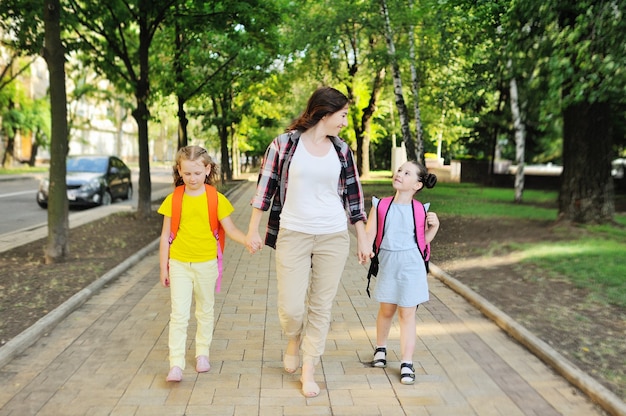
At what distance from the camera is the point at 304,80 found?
3303cm

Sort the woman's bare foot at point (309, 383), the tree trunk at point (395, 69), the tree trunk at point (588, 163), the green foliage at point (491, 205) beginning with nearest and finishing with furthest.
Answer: the woman's bare foot at point (309, 383) → the tree trunk at point (588, 163) → the green foliage at point (491, 205) → the tree trunk at point (395, 69)

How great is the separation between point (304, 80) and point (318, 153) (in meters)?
30.0

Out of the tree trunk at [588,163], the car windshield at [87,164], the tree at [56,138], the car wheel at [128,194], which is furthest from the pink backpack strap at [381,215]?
the car wheel at [128,194]

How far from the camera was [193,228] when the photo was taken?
407 cm

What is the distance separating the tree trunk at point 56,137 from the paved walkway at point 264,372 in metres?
2.49

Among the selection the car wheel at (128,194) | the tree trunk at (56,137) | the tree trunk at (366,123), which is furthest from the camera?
the tree trunk at (366,123)

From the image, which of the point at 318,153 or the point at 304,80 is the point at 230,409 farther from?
the point at 304,80

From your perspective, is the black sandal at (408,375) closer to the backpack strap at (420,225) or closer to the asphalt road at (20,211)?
the backpack strap at (420,225)

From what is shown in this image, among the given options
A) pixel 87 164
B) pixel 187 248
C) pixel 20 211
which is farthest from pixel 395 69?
pixel 187 248

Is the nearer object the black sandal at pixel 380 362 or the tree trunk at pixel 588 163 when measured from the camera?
the black sandal at pixel 380 362

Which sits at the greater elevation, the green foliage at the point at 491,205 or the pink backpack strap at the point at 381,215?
the pink backpack strap at the point at 381,215

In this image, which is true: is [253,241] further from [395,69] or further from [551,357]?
[395,69]

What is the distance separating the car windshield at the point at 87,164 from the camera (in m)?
18.5

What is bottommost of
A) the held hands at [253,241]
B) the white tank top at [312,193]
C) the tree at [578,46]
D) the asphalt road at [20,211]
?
the asphalt road at [20,211]
